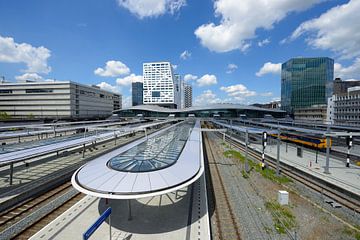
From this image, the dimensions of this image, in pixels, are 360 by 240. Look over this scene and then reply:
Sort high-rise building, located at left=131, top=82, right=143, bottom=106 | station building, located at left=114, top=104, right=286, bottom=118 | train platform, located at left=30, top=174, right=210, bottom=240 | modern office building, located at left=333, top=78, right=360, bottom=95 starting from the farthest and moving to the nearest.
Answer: high-rise building, located at left=131, top=82, right=143, bottom=106, modern office building, located at left=333, top=78, right=360, bottom=95, station building, located at left=114, top=104, right=286, bottom=118, train platform, located at left=30, top=174, right=210, bottom=240

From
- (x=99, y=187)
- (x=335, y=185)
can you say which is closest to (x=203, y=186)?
(x=99, y=187)

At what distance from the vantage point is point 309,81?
88.8 m

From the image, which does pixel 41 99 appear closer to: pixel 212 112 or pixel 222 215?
pixel 212 112

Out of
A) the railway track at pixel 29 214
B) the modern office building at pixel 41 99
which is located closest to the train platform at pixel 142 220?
the railway track at pixel 29 214

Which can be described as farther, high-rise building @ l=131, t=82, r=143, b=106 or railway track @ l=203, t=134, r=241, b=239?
high-rise building @ l=131, t=82, r=143, b=106

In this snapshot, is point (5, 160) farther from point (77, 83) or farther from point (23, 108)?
point (23, 108)

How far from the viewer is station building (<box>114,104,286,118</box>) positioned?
8300 centimetres

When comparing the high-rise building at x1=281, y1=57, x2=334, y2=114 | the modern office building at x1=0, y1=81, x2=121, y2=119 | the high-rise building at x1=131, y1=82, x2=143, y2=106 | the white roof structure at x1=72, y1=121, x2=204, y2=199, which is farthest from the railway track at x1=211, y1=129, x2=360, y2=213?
the high-rise building at x1=131, y1=82, x2=143, y2=106

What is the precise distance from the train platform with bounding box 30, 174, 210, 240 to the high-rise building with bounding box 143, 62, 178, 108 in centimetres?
12562

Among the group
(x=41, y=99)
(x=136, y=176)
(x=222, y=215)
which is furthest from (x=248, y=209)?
(x=41, y=99)

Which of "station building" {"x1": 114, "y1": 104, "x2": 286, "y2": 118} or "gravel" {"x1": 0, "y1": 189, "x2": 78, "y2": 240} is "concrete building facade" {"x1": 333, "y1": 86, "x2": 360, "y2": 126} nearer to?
"station building" {"x1": 114, "y1": 104, "x2": 286, "y2": 118}

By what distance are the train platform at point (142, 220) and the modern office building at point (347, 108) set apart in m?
61.2

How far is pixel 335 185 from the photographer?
13.3m

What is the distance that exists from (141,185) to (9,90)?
97.3 meters
